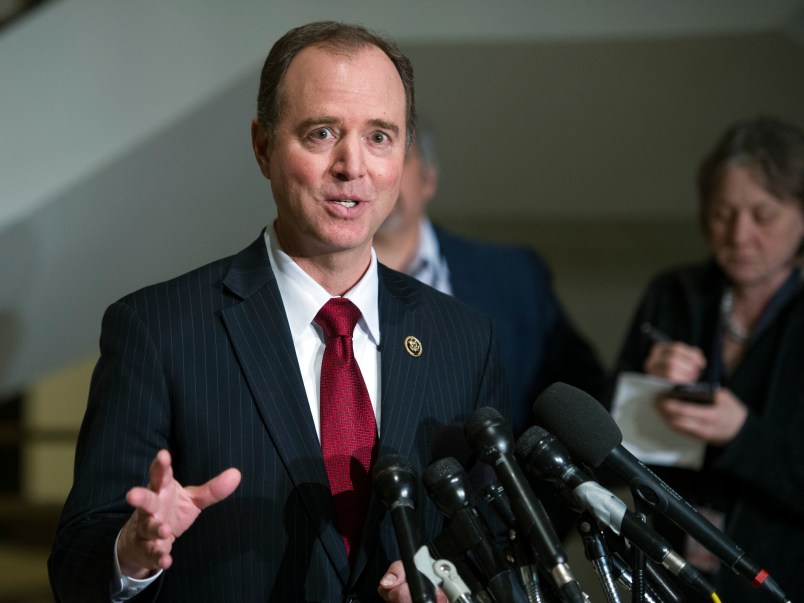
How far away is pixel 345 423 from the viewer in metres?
1.37

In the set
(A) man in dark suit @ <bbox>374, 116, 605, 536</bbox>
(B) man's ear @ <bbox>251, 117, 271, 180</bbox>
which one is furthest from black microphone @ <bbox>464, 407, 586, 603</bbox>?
(A) man in dark suit @ <bbox>374, 116, 605, 536</bbox>

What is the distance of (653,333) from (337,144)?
1401mm

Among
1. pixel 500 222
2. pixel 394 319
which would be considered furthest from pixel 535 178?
pixel 394 319

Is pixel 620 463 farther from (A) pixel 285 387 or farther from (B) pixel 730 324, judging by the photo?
(B) pixel 730 324

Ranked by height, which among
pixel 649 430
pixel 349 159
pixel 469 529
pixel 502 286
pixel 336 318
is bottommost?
pixel 649 430

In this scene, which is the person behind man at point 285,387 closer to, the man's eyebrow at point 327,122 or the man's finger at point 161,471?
the man's eyebrow at point 327,122

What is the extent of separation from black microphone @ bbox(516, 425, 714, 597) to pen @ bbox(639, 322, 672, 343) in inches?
55.1

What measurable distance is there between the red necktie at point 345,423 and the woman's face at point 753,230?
1.29 metres

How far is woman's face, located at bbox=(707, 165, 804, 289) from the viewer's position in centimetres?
237

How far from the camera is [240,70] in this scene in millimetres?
2801

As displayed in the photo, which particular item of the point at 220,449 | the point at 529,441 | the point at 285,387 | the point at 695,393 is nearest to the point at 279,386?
the point at 285,387

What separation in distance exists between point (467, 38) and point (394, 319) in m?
1.99

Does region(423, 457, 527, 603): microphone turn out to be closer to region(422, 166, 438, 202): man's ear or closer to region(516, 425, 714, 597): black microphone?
region(516, 425, 714, 597): black microphone

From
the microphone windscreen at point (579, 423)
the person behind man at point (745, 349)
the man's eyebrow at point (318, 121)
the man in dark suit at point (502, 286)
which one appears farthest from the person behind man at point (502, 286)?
the microphone windscreen at point (579, 423)
